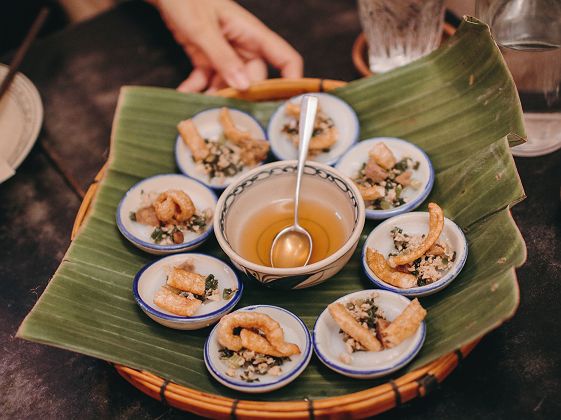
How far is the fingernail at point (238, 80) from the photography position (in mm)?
3172

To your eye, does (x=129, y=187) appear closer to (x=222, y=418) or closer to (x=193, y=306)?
(x=193, y=306)

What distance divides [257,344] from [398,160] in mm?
1178

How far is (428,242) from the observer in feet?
7.55

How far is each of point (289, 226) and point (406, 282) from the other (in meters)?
0.65

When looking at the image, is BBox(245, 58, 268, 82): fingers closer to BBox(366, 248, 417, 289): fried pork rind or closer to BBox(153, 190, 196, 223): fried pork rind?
BBox(153, 190, 196, 223): fried pork rind

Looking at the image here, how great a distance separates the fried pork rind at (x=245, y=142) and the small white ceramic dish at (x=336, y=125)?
0.10 meters

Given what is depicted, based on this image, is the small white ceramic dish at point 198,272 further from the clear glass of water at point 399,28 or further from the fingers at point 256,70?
the clear glass of water at point 399,28

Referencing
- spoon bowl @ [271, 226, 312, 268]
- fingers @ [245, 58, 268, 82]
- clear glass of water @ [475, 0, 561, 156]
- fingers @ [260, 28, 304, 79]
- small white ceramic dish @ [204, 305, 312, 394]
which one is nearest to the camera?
small white ceramic dish @ [204, 305, 312, 394]

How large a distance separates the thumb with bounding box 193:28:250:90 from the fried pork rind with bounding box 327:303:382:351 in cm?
150

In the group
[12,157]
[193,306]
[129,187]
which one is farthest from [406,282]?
[12,157]

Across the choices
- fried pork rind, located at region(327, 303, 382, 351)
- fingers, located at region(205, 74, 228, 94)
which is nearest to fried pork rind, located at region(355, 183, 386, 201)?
fried pork rind, located at region(327, 303, 382, 351)

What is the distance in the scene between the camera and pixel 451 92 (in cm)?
286

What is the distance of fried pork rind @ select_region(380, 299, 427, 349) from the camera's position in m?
2.07

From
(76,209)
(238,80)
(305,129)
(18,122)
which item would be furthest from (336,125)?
(18,122)
